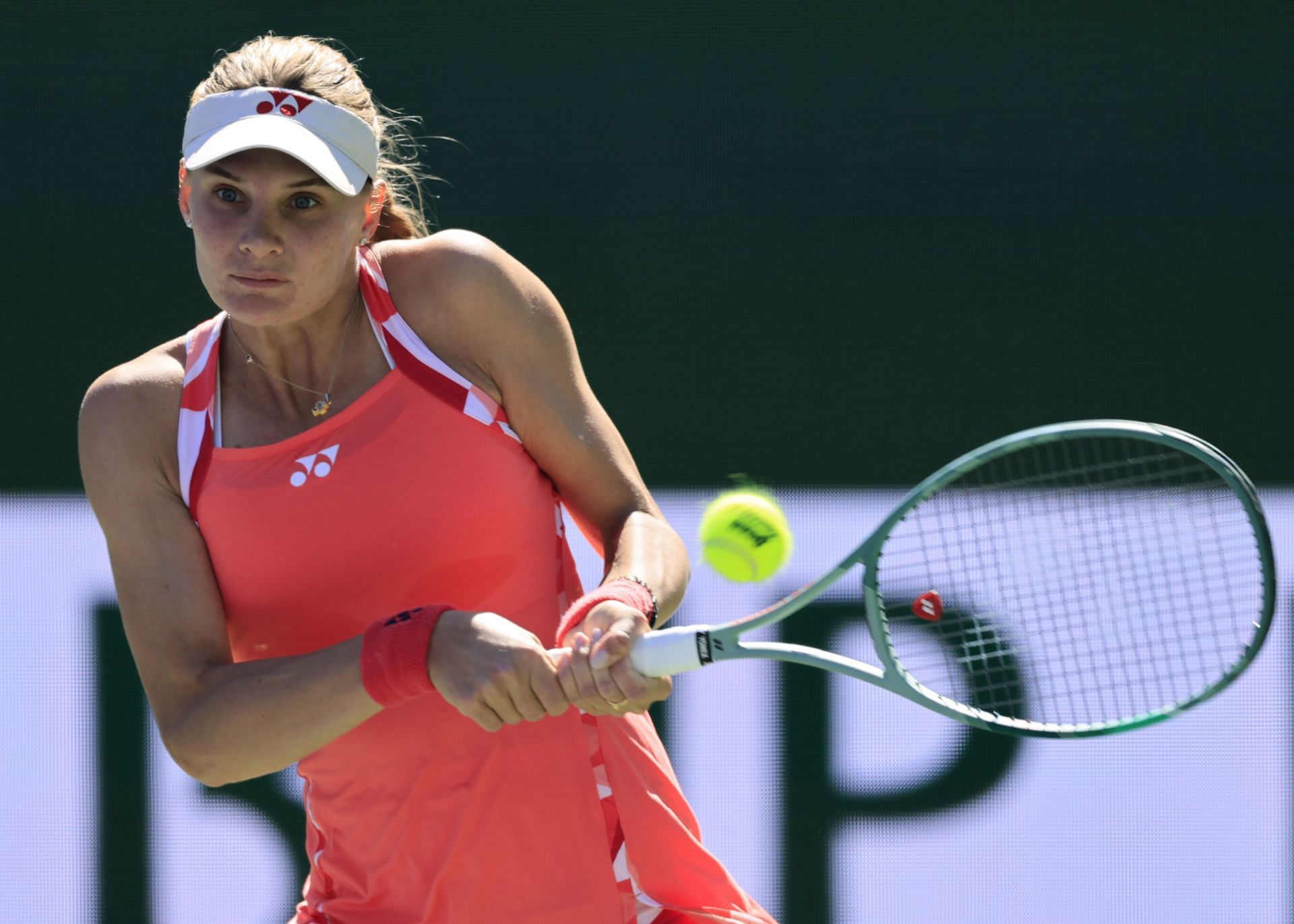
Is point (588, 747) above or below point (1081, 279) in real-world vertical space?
below

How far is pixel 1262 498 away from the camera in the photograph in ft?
9.39

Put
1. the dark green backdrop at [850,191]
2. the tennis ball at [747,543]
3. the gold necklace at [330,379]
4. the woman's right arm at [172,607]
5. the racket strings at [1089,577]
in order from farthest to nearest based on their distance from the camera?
1. the dark green backdrop at [850,191]
2. the racket strings at [1089,577]
3. the tennis ball at [747,543]
4. the gold necklace at [330,379]
5. the woman's right arm at [172,607]

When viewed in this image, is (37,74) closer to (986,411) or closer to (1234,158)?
(986,411)

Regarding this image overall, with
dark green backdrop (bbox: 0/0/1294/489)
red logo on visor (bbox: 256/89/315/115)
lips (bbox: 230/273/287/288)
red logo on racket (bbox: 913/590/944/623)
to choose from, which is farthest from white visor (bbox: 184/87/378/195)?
dark green backdrop (bbox: 0/0/1294/489)

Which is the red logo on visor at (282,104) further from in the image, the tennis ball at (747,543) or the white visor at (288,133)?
the tennis ball at (747,543)

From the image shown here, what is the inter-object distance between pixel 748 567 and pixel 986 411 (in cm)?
127

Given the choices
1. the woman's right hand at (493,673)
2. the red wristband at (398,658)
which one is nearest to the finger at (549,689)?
the woman's right hand at (493,673)

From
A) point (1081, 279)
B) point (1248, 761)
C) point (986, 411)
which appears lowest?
point (1248, 761)

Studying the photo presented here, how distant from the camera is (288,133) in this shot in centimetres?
151

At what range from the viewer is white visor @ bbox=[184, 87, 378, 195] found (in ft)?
4.93

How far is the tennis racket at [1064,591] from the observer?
4.93 feet

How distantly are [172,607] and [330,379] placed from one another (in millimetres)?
287

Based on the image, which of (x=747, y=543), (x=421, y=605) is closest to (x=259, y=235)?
(x=421, y=605)

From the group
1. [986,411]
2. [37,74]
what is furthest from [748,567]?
[37,74]
